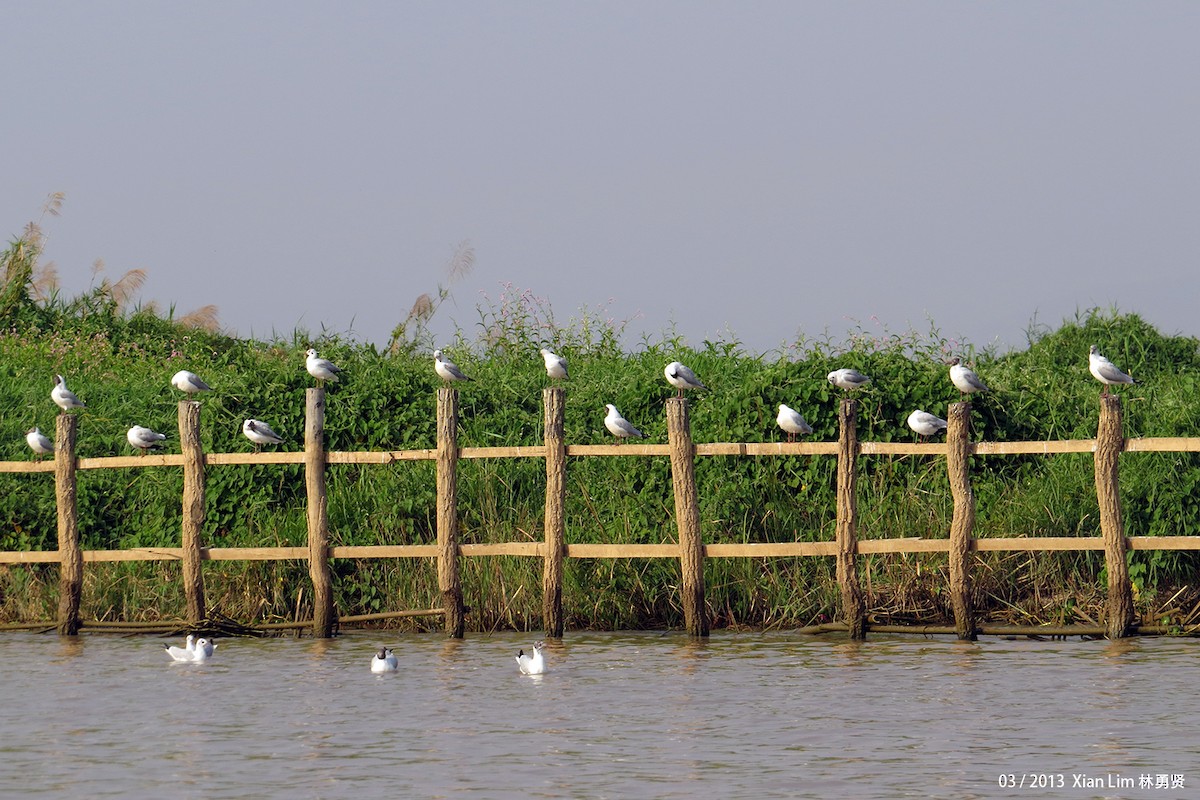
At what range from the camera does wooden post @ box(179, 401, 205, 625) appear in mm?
17141

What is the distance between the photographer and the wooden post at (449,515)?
1642 centimetres

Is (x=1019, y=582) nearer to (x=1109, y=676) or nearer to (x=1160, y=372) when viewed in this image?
(x=1109, y=676)

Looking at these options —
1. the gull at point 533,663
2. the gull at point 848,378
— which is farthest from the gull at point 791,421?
the gull at point 533,663

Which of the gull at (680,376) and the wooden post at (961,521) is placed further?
the gull at (680,376)

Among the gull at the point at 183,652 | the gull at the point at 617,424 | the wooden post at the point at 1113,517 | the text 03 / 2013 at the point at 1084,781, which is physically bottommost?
the text 03 / 2013 at the point at 1084,781

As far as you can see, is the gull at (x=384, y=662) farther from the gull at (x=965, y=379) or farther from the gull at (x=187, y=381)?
the gull at (x=965, y=379)

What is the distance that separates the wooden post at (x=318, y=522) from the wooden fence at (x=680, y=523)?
0.03ft

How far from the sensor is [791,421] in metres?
16.7

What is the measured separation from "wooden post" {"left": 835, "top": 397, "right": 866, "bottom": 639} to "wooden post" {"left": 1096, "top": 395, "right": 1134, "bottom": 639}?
2239 millimetres

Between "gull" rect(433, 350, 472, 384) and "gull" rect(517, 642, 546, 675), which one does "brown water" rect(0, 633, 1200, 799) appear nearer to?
"gull" rect(517, 642, 546, 675)

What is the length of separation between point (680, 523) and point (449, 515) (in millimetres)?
2263

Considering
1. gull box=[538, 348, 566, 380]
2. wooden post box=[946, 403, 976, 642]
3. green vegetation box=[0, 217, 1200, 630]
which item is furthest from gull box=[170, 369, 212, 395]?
wooden post box=[946, 403, 976, 642]

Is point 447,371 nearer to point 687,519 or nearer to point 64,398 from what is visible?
point 687,519

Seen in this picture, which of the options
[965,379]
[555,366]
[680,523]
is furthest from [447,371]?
[965,379]
